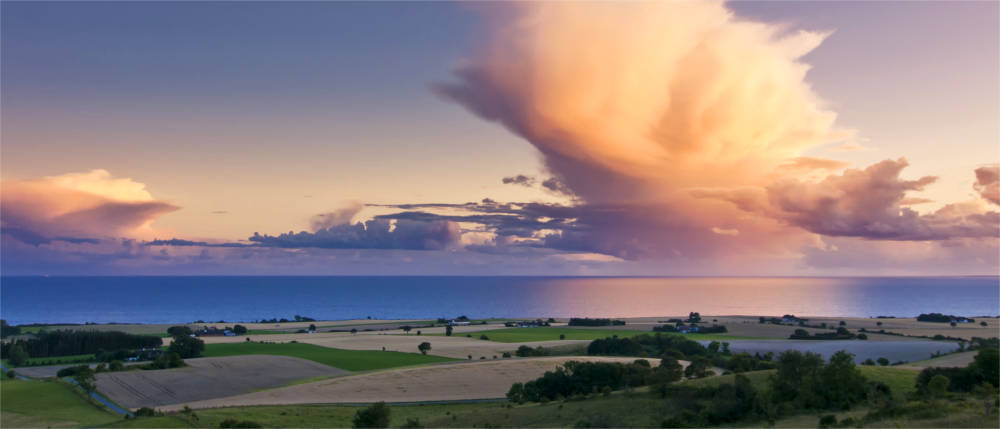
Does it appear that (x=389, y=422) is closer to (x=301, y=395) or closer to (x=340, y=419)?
(x=340, y=419)

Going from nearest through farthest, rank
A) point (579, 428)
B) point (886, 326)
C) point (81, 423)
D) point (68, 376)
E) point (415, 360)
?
point (579, 428)
point (81, 423)
point (68, 376)
point (415, 360)
point (886, 326)

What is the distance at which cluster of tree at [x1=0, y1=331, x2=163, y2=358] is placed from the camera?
364ft

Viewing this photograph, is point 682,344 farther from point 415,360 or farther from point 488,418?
point 488,418

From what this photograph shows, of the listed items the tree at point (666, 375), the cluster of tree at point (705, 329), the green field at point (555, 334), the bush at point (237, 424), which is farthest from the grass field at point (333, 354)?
the cluster of tree at point (705, 329)

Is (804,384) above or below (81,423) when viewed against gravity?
above

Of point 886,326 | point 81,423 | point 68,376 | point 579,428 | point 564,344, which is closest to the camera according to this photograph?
point 579,428

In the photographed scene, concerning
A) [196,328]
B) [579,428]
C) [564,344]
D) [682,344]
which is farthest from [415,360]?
[196,328]

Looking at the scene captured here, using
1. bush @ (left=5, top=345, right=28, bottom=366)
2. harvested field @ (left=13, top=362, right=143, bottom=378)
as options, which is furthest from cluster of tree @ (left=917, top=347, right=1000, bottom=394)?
bush @ (left=5, top=345, right=28, bottom=366)

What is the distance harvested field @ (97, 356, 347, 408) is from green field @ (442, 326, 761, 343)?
49.0m

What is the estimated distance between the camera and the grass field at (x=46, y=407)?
52.8 meters

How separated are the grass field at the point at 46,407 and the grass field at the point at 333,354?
3520 centimetres

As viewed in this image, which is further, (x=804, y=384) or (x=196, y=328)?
(x=196, y=328)

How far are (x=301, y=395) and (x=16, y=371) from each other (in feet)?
173

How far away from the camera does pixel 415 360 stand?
101938mm
